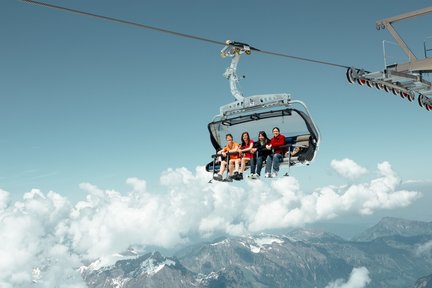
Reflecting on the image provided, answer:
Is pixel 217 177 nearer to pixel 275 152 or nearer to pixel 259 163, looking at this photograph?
pixel 259 163

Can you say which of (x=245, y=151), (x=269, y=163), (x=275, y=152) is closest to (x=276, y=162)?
(x=269, y=163)

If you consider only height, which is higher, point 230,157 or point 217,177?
point 230,157

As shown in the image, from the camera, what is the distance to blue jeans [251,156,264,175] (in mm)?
22375

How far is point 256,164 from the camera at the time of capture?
2250 cm

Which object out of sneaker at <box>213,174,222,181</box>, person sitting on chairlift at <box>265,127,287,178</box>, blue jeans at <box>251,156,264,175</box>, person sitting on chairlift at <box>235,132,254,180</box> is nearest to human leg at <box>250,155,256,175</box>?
blue jeans at <box>251,156,264,175</box>

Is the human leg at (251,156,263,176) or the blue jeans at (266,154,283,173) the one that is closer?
the blue jeans at (266,154,283,173)

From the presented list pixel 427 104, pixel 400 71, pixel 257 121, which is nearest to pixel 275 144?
pixel 257 121

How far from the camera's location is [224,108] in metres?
21.3

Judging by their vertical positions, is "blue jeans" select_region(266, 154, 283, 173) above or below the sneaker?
above

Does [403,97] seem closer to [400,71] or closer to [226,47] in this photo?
[400,71]

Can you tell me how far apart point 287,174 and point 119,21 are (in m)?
13.2

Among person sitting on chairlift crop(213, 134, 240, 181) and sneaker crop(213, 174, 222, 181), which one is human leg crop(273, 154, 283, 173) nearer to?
person sitting on chairlift crop(213, 134, 240, 181)

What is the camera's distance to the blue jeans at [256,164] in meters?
22.4

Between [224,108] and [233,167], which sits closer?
[224,108]
